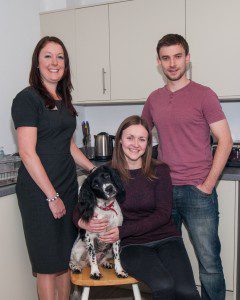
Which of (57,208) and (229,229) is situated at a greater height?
(57,208)

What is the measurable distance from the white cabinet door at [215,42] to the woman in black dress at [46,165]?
102cm

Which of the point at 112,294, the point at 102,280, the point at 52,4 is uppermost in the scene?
the point at 52,4

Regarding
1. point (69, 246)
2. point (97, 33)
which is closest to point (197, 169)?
point (69, 246)

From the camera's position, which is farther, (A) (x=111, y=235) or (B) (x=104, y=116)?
(B) (x=104, y=116)

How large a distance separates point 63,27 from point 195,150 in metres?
1.61

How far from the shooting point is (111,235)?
176 centimetres

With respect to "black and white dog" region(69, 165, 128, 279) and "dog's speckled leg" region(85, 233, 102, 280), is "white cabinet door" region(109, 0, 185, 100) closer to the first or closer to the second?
"black and white dog" region(69, 165, 128, 279)

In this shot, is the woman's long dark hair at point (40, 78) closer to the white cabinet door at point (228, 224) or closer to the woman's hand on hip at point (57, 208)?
the woman's hand on hip at point (57, 208)

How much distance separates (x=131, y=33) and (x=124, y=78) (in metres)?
0.32

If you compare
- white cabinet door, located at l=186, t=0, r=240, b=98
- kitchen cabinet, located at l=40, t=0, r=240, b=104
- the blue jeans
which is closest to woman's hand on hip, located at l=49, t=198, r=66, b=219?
the blue jeans

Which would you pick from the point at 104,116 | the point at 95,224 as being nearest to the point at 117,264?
the point at 95,224

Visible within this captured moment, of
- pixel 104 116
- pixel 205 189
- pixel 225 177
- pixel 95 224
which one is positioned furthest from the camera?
pixel 104 116

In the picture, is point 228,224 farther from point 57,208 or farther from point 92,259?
point 57,208

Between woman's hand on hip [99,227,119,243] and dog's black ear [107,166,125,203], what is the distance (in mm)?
148
